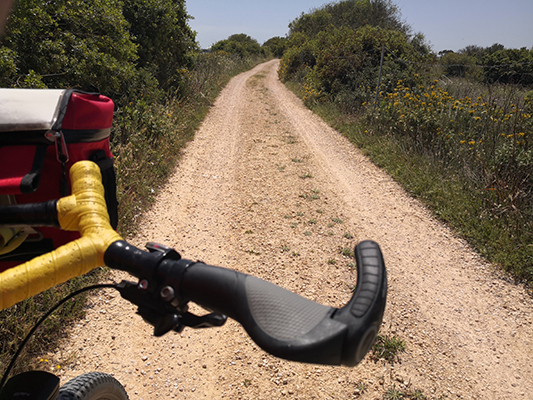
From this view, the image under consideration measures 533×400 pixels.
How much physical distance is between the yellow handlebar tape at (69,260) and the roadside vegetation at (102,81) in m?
1.19

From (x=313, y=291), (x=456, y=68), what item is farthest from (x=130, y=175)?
(x=456, y=68)

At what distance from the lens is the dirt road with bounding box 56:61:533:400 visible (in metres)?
2.61

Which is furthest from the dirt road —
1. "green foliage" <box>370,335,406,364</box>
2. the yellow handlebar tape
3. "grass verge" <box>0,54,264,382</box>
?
the yellow handlebar tape

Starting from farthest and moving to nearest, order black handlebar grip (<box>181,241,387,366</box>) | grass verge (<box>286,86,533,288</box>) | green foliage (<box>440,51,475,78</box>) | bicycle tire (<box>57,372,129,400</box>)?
green foliage (<box>440,51,475,78</box>), grass verge (<box>286,86,533,288</box>), bicycle tire (<box>57,372,129,400</box>), black handlebar grip (<box>181,241,387,366</box>)

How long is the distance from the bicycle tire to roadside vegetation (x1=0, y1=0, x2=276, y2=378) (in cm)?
109

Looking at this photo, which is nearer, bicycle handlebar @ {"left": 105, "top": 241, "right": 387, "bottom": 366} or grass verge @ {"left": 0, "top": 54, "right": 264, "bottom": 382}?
bicycle handlebar @ {"left": 105, "top": 241, "right": 387, "bottom": 366}

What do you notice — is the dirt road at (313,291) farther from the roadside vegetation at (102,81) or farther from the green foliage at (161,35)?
the green foliage at (161,35)

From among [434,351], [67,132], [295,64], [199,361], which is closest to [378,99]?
[434,351]

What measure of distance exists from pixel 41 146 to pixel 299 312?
3.52 ft

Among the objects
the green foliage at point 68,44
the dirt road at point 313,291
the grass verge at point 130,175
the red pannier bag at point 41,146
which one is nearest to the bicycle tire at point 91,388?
the red pannier bag at point 41,146

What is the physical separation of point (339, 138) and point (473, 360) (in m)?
6.75

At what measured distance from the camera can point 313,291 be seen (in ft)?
11.6

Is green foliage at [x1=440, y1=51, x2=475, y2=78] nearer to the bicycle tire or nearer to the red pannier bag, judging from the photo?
the red pannier bag

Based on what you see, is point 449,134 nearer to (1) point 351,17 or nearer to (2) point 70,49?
(2) point 70,49
